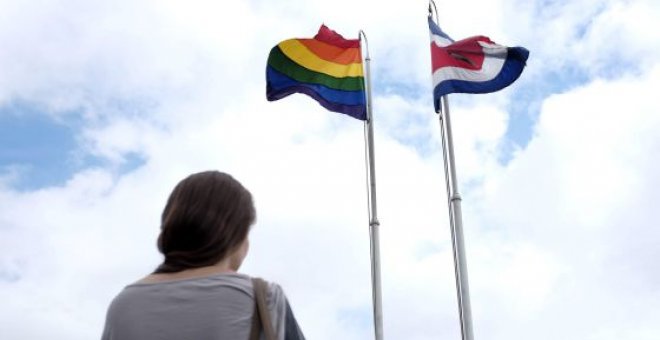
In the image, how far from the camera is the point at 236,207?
2205 millimetres

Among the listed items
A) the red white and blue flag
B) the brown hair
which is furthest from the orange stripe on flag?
the brown hair

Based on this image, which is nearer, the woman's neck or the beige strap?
the beige strap

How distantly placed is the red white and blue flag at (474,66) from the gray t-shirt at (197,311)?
9696mm

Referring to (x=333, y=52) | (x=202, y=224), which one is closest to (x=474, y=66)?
(x=333, y=52)

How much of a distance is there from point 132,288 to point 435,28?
34.8ft

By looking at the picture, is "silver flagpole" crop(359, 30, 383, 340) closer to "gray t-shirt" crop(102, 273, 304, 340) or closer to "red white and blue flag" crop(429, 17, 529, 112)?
"red white and blue flag" crop(429, 17, 529, 112)

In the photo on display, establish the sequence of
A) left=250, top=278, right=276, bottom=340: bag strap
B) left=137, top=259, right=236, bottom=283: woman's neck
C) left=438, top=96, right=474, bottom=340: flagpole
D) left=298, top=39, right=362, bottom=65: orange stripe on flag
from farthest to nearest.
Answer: left=298, top=39, right=362, bottom=65: orange stripe on flag → left=438, top=96, right=474, bottom=340: flagpole → left=137, top=259, right=236, bottom=283: woman's neck → left=250, top=278, right=276, bottom=340: bag strap

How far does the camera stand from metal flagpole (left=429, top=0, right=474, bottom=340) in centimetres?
1034

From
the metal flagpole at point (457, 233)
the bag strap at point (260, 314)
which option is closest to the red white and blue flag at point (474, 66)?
the metal flagpole at point (457, 233)

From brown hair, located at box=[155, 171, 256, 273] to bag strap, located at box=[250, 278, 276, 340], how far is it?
0.15 m

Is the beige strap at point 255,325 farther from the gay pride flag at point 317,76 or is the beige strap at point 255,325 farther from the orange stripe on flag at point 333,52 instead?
the orange stripe on flag at point 333,52

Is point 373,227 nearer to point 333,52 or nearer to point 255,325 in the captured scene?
point 333,52

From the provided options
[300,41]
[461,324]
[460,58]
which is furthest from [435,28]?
[461,324]

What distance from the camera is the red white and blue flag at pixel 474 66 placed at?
11.3 m
